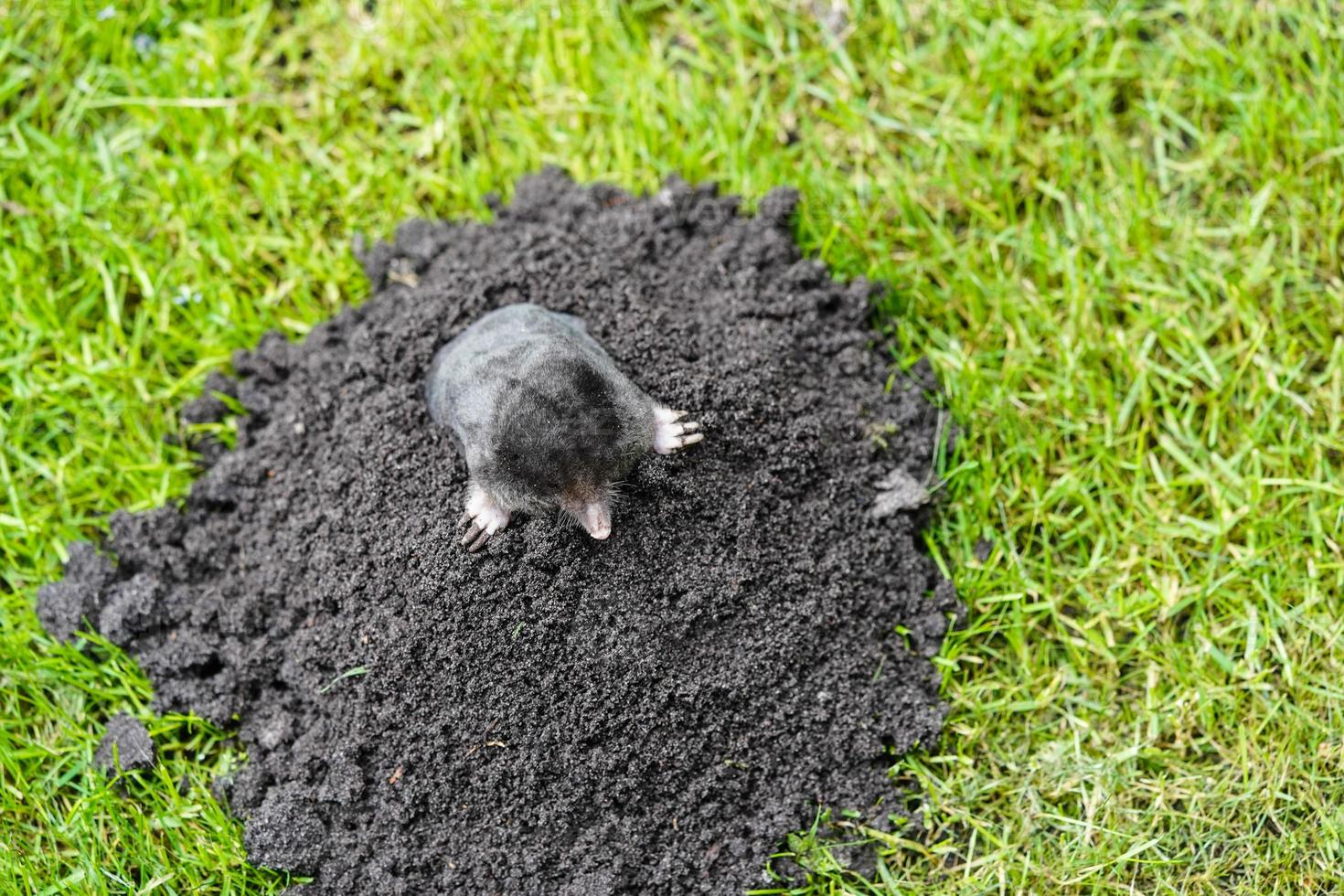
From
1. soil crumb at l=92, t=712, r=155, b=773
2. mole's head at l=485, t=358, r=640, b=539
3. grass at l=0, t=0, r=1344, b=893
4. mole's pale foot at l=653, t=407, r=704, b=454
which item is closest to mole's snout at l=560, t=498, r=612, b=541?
mole's head at l=485, t=358, r=640, b=539

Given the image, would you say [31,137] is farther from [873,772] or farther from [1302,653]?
[1302,653]

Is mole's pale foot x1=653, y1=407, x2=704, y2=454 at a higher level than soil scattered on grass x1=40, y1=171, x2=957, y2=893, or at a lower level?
higher

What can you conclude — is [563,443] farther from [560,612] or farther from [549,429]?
[560,612]

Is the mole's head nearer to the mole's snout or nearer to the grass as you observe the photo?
the mole's snout

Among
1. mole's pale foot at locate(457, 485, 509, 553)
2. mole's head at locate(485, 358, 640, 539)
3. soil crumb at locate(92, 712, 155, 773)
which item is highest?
mole's head at locate(485, 358, 640, 539)

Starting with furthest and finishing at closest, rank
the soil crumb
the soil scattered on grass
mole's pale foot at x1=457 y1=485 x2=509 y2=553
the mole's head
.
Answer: the soil crumb, the soil scattered on grass, mole's pale foot at x1=457 y1=485 x2=509 y2=553, the mole's head

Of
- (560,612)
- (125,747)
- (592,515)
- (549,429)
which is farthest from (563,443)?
(125,747)

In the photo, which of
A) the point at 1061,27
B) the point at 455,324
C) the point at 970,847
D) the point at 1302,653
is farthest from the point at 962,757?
the point at 1061,27
